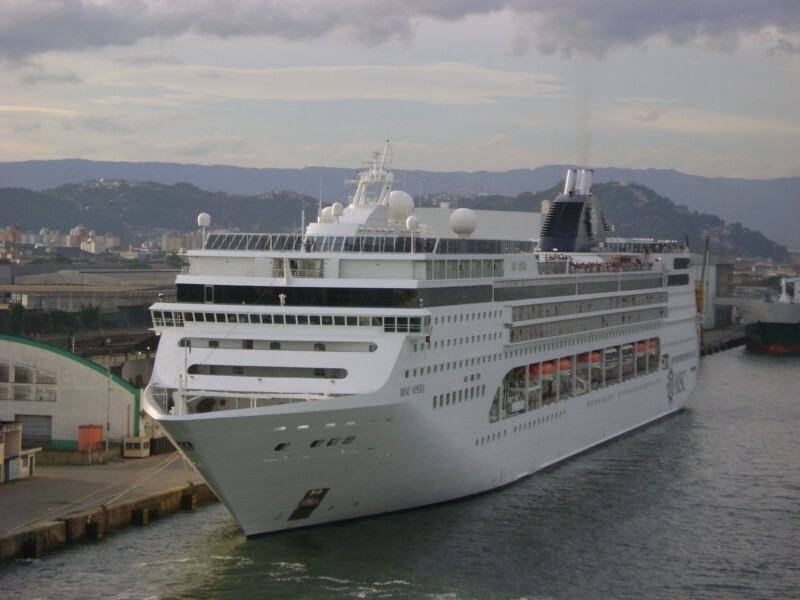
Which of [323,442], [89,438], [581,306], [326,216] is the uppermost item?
[326,216]

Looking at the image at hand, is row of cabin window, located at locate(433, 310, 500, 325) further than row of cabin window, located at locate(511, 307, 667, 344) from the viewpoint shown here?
No

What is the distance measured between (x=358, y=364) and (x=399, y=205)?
21.9 feet

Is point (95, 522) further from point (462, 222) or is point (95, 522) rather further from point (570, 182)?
point (570, 182)

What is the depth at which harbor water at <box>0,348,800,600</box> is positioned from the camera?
2231 cm

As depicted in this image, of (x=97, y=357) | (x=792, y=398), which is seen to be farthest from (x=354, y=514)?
(x=792, y=398)

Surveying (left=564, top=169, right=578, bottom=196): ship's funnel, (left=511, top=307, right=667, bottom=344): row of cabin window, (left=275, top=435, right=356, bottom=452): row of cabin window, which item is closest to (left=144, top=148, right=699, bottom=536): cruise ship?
(left=275, top=435, right=356, bottom=452): row of cabin window

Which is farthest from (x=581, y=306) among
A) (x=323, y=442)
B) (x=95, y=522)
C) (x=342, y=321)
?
(x=95, y=522)

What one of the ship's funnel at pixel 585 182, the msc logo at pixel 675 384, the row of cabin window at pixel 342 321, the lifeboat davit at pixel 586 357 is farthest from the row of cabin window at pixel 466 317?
the ship's funnel at pixel 585 182

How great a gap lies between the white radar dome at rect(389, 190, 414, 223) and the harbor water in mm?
7283

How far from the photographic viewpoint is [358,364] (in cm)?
2420

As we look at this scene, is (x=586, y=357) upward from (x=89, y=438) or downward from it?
upward

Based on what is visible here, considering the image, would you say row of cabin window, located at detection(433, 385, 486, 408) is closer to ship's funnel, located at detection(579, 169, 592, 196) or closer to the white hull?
the white hull

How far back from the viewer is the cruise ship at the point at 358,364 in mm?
23328

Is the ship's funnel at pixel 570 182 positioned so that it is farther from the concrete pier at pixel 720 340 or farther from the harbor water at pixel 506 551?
the concrete pier at pixel 720 340
